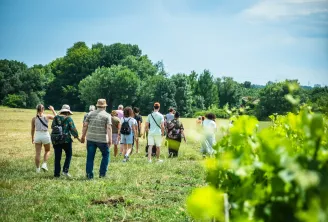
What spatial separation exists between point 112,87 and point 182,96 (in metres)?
18.6

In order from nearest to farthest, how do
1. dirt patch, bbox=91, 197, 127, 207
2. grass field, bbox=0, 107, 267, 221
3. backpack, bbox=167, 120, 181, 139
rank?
grass field, bbox=0, 107, 267, 221 < dirt patch, bbox=91, 197, 127, 207 < backpack, bbox=167, 120, 181, 139

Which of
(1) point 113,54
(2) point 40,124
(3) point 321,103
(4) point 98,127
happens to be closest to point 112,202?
(4) point 98,127

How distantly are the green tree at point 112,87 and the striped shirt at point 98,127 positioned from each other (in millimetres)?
79117

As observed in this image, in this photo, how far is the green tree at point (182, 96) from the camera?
97688 millimetres

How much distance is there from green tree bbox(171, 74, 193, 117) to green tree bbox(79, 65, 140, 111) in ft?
38.1

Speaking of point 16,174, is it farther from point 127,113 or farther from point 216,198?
point 216,198

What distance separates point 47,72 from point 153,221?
122m

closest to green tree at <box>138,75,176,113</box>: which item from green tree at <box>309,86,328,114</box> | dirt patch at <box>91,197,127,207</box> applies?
dirt patch at <box>91,197,127,207</box>

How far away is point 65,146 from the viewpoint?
11.0 metres

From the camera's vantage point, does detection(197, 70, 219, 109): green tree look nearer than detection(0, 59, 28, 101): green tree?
No

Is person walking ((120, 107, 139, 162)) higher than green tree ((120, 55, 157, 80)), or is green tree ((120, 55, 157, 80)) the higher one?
green tree ((120, 55, 157, 80))

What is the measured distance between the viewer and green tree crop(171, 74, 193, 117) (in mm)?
97688

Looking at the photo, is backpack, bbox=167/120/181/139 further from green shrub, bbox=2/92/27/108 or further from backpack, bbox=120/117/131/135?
green shrub, bbox=2/92/27/108

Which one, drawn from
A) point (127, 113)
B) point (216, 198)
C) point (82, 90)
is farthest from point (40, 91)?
point (216, 198)
